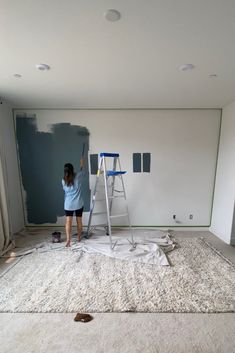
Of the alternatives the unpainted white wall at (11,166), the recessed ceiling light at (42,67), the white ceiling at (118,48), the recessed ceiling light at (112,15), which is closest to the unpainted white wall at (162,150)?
the unpainted white wall at (11,166)

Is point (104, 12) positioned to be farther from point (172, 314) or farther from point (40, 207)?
point (40, 207)

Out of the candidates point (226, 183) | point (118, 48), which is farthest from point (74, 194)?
point (226, 183)

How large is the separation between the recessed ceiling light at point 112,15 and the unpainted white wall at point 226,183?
105 inches

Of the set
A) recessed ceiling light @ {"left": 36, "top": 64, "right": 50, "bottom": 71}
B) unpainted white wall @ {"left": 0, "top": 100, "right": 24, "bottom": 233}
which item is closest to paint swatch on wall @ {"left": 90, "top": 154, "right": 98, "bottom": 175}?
unpainted white wall @ {"left": 0, "top": 100, "right": 24, "bottom": 233}

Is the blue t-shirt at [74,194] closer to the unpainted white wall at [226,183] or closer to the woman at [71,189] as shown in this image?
the woman at [71,189]

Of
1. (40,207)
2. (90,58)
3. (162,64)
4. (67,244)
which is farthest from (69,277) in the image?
(162,64)

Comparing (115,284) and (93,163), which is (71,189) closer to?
(93,163)

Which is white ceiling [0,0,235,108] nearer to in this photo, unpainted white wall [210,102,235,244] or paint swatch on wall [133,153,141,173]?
unpainted white wall [210,102,235,244]

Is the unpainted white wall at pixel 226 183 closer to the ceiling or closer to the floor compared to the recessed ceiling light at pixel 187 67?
closer to the floor

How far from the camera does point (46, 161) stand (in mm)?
3461

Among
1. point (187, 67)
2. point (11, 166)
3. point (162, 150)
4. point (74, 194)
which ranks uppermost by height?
point (187, 67)

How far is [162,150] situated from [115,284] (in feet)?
8.05

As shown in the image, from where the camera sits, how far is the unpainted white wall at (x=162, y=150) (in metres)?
3.36

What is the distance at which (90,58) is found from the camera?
1.74 m
